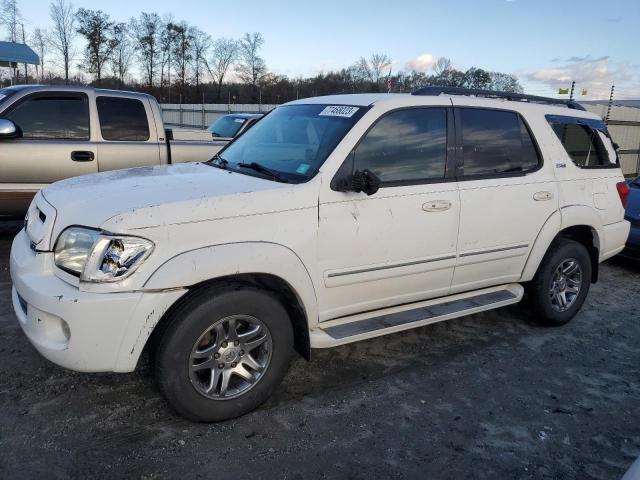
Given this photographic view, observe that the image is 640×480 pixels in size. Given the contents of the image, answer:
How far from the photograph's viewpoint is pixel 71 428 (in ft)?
9.70

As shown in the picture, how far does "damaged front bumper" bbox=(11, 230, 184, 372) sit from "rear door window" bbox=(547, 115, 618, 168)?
3614mm

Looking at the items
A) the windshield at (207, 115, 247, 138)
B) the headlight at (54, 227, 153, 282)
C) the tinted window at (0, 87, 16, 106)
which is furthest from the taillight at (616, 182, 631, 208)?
the windshield at (207, 115, 247, 138)

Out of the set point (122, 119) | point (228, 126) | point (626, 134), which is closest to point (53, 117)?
point (122, 119)

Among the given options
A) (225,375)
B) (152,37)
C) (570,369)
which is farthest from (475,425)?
(152,37)

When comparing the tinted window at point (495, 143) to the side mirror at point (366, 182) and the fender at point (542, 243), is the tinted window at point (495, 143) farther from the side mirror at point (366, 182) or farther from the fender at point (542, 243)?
the side mirror at point (366, 182)

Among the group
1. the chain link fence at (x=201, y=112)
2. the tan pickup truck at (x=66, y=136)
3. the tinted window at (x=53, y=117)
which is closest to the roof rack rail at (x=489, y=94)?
the tan pickup truck at (x=66, y=136)

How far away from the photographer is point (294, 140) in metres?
3.71

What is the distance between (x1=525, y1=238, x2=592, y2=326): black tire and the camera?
4.54 metres

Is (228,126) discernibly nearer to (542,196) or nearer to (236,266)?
(542,196)

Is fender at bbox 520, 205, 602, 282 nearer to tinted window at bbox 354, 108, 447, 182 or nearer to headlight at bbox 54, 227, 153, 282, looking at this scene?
tinted window at bbox 354, 108, 447, 182

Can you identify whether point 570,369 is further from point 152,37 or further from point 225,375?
point 152,37

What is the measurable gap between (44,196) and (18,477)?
1642mm

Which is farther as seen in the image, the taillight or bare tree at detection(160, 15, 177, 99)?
bare tree at detection(160, 15, 177, 99)

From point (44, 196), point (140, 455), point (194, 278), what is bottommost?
point (140, 455)
